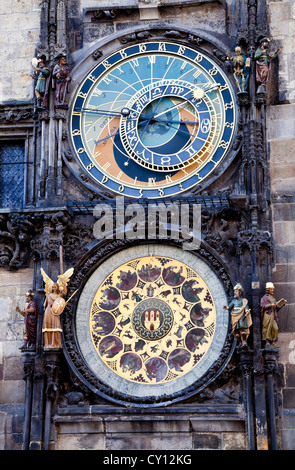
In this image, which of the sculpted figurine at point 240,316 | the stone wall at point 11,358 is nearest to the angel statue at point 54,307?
the stone wall at point 11,358

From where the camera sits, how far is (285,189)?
1702 cm

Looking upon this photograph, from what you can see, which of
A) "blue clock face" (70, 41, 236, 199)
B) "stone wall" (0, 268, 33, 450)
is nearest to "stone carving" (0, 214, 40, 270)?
"stone wall" (0, 268, 33, 450)

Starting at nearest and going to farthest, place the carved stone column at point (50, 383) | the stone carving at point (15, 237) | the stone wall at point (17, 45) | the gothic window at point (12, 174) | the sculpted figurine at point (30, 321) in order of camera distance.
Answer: the carved stone column at point (50, 383)
the sculpted figurine at point (30, 321)
the stone carving at point (15, 237)
the gothic window at point (12, 174)
the stone wall at point (17, 45)

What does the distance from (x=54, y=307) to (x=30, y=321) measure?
431mm

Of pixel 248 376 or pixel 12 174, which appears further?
pixel 12 174

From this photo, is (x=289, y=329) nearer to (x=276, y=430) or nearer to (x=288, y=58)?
(x=276, y=430)

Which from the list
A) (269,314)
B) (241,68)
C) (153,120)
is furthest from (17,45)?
(269,314)

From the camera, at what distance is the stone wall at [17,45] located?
18188 mm

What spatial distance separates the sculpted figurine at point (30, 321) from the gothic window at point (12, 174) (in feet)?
6.19

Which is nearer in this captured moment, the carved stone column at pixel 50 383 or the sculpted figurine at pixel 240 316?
the sculpted figurine at pixel 240 316

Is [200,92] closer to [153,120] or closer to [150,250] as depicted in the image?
[153,120]

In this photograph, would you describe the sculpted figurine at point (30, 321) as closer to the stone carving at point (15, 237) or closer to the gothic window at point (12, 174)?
the stone carving at point (15, 237)

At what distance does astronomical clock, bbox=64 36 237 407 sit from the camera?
1636cm

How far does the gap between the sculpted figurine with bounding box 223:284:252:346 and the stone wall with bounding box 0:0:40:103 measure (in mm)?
4741
